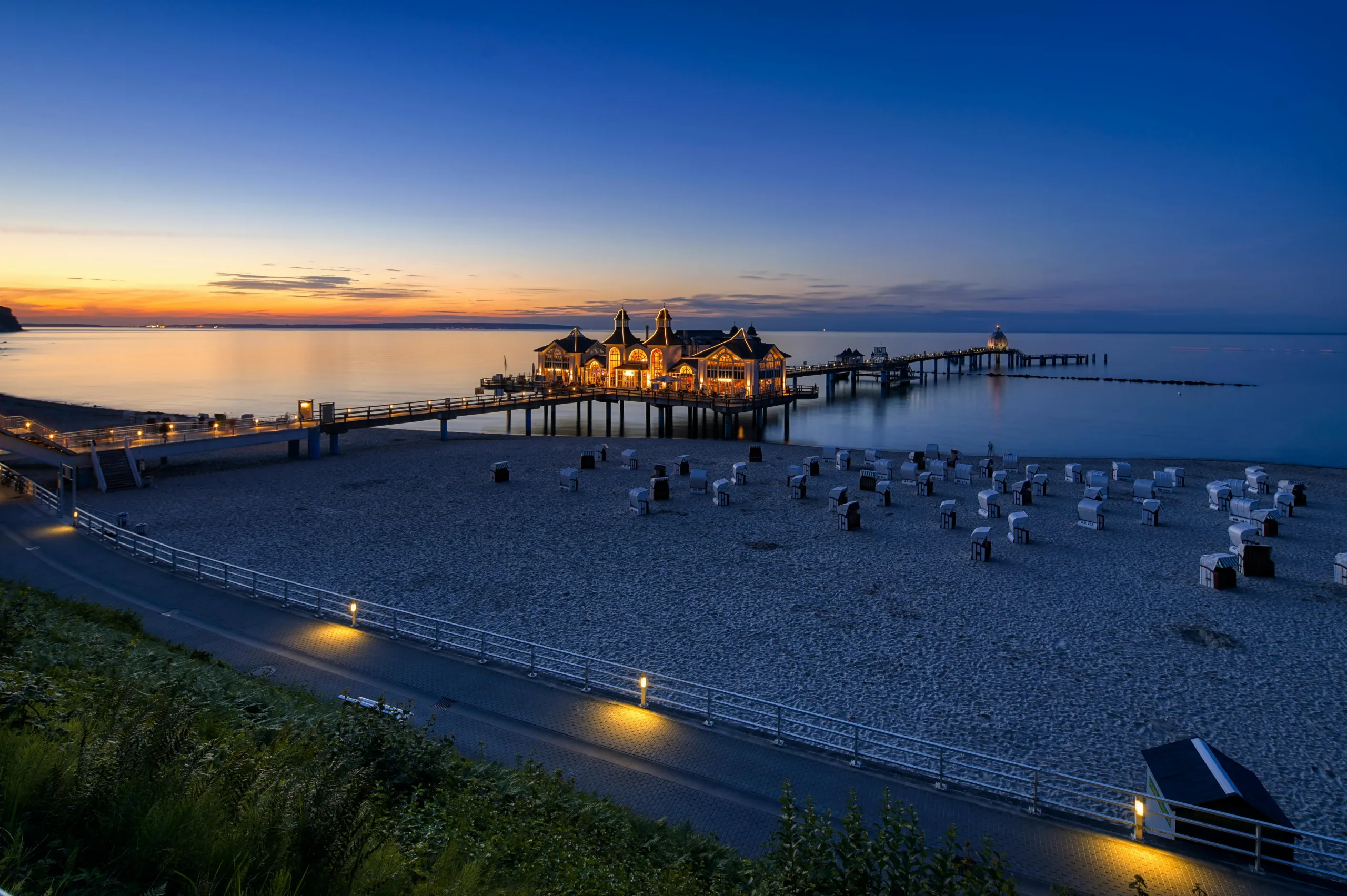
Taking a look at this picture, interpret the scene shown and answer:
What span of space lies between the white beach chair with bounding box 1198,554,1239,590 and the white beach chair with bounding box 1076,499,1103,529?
5584mm

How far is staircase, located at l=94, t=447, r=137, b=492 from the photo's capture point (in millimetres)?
28516

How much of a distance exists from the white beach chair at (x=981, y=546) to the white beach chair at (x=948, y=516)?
11.1ft

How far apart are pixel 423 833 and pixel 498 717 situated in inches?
148

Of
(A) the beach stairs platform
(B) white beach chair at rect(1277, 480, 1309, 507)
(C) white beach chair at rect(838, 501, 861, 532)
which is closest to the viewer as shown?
(C) white beach chair at rect(838, 501, 861, 532)

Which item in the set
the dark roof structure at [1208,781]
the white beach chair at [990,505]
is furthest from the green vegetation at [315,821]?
the white beach chair at [990,505]

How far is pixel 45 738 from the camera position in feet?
20.3

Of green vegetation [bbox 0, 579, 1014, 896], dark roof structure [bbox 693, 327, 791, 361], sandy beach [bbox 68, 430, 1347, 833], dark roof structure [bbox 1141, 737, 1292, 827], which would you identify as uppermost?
dark roof structure [bbox 693, 327, 791, 361]

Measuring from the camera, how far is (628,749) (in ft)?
31.1

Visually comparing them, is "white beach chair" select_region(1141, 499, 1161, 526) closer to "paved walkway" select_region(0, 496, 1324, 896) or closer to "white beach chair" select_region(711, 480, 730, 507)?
"white beach chair" select_region(711, 480, 730, 507)

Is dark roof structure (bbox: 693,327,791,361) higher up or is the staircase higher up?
dark roof structure (bbox: 693,327,791,361)

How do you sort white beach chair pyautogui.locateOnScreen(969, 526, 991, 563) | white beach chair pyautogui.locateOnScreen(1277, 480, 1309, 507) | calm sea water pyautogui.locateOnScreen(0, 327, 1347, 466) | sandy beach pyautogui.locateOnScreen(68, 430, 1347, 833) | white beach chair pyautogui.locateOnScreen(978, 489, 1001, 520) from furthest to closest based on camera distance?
calm sea water pyautogui.locateOnScreen(0, 327, 1347, 466) < white beach chair pyautogui.locateOnScreen(1277, 480, 1309, 507) < white beach chair pyautogui.locateOnScreen(978, 489, 1001, 520) < white beach chair pyautogui.locateOnScreen(969, 526, 991, 563) < sandy beach pyautogui.locateOnScreen(68, 430, 1347, 833)

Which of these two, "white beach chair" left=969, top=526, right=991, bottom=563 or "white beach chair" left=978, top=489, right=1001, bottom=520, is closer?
"white beach chair" left=969, top=526, right=991, bottom=563

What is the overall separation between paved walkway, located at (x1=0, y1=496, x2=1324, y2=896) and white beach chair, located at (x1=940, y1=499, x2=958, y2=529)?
51.7 ft

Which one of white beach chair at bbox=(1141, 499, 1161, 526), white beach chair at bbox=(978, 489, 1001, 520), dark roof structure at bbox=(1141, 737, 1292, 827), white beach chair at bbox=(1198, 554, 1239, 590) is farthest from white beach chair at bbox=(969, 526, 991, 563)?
dark roof structure at bbox=(1141, 737, 1292, 827)
